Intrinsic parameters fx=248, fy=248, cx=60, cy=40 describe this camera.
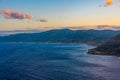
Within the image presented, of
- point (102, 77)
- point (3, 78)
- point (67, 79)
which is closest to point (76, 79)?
point (67, 79)

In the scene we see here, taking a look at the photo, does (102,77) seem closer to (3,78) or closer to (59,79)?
(59,79)

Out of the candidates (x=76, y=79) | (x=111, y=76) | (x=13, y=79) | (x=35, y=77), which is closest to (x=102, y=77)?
(x=111, y=76)

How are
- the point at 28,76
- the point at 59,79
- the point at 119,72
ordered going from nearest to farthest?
the point at 59,79, the point at 28,76, the point at 119,72

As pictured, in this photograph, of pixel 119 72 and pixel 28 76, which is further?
pixel 119 72

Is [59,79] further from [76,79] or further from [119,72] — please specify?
[119,72]

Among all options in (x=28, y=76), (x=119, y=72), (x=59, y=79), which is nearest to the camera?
(x=59, y=79)

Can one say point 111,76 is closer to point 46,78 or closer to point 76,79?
point 76,79

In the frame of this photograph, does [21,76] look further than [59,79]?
Yes

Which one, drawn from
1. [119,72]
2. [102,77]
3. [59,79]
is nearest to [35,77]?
[59,79]
